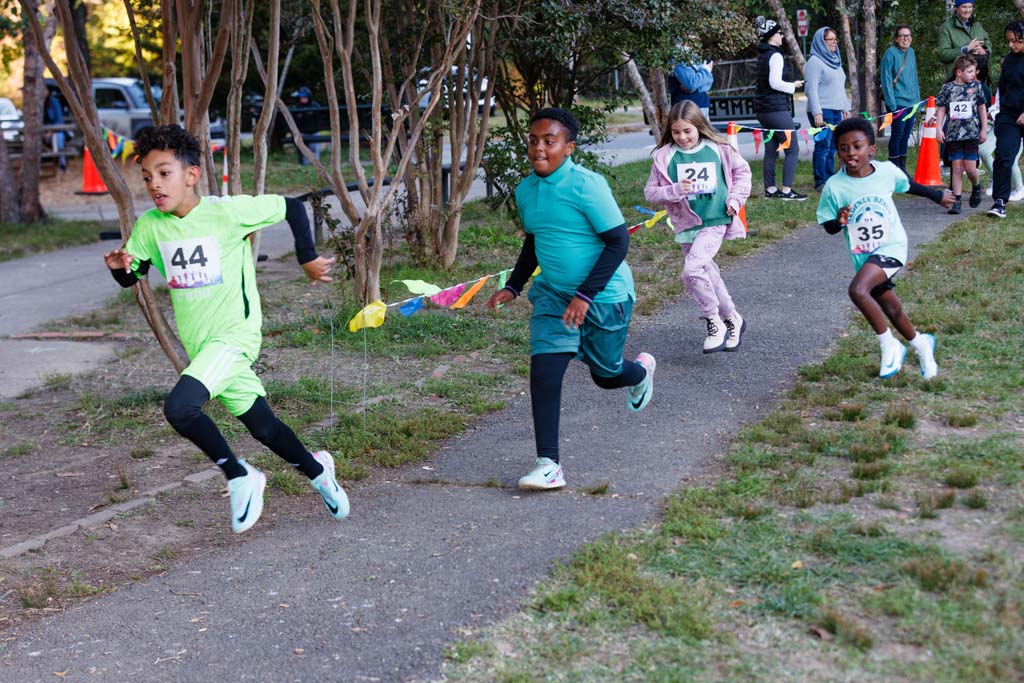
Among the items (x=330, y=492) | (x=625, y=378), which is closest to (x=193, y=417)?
(x=330, y=492)

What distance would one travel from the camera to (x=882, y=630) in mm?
3783

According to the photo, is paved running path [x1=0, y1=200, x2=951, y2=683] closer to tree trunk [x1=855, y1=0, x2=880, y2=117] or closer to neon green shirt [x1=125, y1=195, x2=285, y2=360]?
neon green shirt [x1=125, y1=195, x2=285, y2=360]

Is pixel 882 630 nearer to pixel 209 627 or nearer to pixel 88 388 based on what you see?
pixel 209 627

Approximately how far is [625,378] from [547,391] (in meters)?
0.62

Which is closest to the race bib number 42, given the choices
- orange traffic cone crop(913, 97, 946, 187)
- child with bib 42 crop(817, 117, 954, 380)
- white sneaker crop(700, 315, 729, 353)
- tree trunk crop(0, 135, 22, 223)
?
orange traffic cone crop(913, 97, 946, 187)

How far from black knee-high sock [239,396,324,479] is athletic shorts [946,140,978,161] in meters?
9.45

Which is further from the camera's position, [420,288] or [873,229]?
[873,229]

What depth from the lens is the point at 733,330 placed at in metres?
7.93

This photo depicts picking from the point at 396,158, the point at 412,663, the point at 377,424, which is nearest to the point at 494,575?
the point at 412,663

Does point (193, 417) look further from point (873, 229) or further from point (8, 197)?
point (8, 197)

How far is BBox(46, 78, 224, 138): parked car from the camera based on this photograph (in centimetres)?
2778

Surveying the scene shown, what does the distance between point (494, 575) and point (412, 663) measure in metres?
0.69

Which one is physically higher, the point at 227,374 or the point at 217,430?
the point at 227,374

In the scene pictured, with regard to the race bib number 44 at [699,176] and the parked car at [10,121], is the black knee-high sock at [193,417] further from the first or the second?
the parked car at [10,121]
